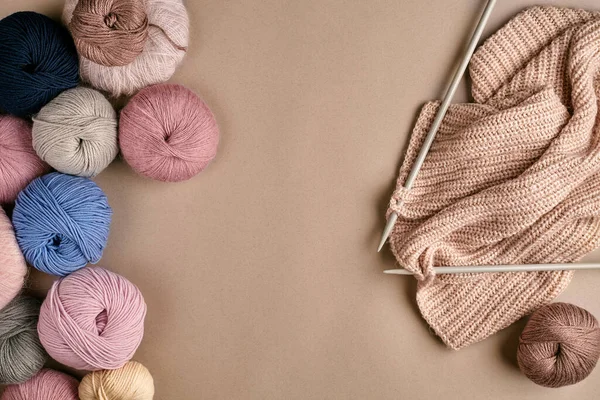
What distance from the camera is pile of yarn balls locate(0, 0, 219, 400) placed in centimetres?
121

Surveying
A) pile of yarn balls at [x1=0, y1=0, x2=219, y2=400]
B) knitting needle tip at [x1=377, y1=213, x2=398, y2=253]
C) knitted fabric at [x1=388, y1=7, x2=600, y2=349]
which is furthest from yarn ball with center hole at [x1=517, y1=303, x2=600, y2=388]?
pile of yarn balls at [x1=0, y1=0, x2=219, y2=400]

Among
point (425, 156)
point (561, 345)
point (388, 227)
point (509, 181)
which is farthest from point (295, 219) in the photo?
point (561, 345)

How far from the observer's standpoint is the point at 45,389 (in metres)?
1.30

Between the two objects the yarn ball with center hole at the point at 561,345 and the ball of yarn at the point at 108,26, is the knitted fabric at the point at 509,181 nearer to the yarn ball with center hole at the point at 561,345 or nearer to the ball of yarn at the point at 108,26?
the yarn ball with center hole at the point at 561,345

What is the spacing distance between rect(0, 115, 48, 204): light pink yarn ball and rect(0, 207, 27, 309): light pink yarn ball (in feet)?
0.22

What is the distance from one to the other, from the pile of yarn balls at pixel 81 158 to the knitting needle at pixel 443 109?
0.43 metres

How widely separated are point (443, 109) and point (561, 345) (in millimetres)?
545

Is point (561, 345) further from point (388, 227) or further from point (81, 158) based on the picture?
point (81, 158)

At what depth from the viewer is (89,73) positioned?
4.21 feet

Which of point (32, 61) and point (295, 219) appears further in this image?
point (295, 219)

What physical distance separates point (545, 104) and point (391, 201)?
377mm

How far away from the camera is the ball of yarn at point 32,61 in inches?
47.3

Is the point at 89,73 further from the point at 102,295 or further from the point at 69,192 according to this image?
the point at 102,295

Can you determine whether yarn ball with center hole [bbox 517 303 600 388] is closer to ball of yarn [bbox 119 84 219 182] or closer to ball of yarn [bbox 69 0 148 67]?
ball of yarn [bbox 119 84 219 182]
